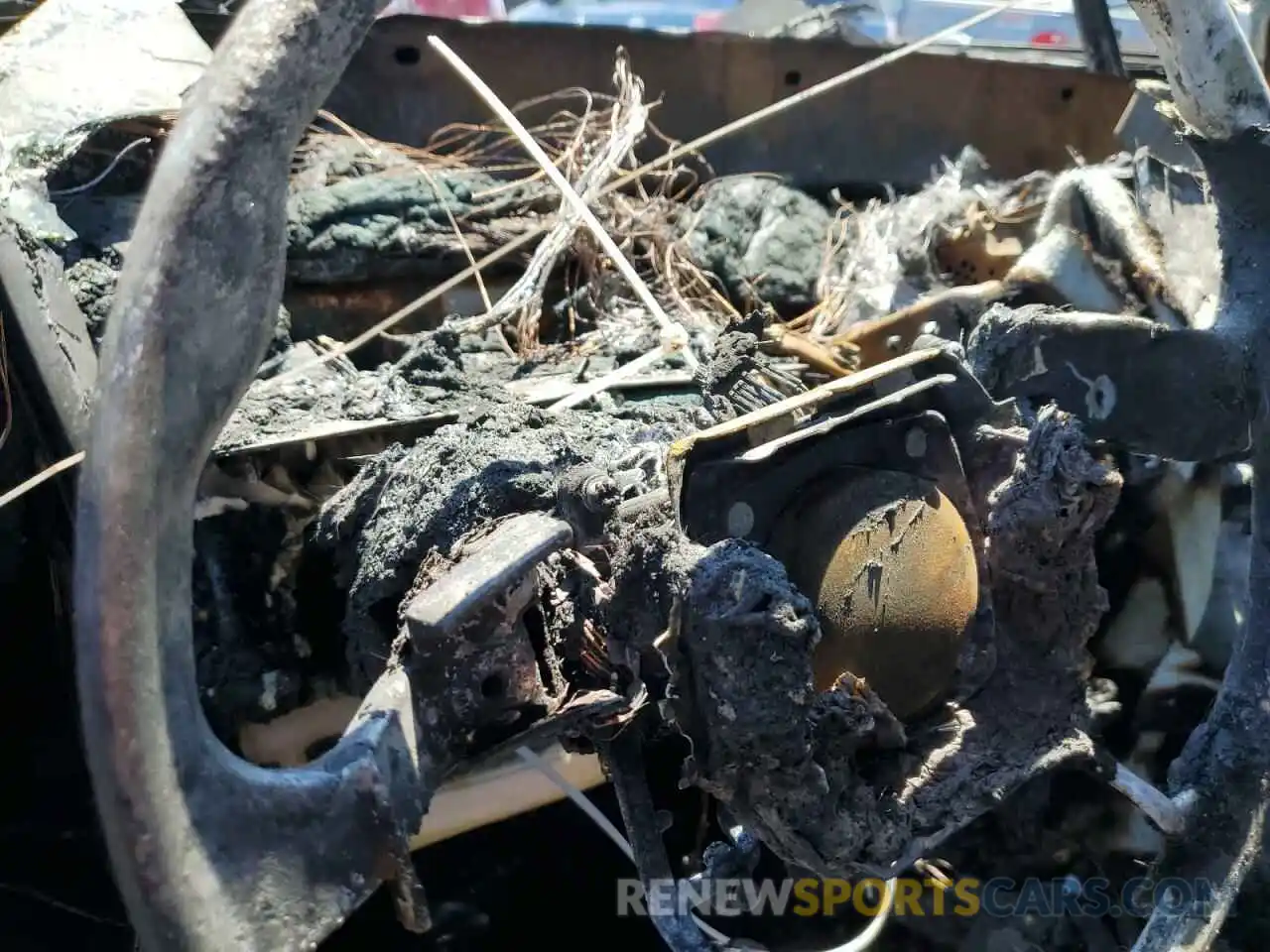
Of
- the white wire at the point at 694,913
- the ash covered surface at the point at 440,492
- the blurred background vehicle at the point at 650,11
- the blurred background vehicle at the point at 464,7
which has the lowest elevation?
the white wire at the point at 694,913

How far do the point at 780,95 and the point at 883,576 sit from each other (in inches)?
53.4

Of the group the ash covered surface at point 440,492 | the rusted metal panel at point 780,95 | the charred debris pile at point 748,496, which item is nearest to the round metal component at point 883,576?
the charred debris pile at point 748,496

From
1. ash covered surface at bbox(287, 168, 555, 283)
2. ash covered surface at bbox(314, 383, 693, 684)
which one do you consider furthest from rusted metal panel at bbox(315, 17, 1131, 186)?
ash covered surface at bbox(314, 383, 693, 684)

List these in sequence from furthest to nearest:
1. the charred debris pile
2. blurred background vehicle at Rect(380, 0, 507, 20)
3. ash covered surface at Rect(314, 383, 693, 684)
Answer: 1. blurred background vehicle at Rect(380, 0, 507, 20)
2. ash covered surface at Rect(314, 383, 693, 684)
3. the charred debris pile

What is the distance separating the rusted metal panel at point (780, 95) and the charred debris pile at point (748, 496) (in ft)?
0.21

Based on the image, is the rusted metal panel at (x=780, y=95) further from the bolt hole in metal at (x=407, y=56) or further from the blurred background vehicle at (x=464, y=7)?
the blurred background vehicle at (x=464, y=7)

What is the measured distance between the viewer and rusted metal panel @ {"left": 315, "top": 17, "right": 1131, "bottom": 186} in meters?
1.66

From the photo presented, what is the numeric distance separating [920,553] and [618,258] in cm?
52

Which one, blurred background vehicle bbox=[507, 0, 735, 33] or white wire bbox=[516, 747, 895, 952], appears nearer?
white wire bbox=[516, 747, 895, 952]

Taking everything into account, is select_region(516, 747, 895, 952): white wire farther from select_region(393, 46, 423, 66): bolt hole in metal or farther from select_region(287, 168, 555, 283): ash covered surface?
select_region(393, 46, 423, 66): bolt hole in metal

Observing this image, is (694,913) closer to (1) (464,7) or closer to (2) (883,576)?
(2) (883,576)

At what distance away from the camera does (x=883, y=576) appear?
74 centimetres

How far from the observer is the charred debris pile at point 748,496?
733mm

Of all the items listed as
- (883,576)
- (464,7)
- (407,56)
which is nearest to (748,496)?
(883,576)
